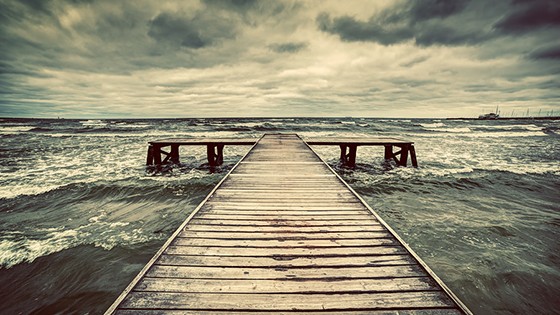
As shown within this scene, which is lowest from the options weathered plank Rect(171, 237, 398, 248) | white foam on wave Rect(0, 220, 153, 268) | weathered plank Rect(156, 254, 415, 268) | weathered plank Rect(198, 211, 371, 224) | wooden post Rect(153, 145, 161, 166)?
white foam on wave Rect(0, 220, 153, 268)

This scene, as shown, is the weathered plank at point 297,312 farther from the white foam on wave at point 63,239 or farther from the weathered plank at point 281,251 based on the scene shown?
the white foam on wave at point 63,239

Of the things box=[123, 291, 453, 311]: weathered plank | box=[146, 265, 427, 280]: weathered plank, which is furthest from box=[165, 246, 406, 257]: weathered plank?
box=[123, 291, 453, 311]: weathered plank

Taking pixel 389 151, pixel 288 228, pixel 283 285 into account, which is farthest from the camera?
pixel 389 151

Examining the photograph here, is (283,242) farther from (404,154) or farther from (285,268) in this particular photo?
(404,154)

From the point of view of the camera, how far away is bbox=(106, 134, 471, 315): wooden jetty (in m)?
2.12

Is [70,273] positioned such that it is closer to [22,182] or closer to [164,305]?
[164,305]

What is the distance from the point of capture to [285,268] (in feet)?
8.58

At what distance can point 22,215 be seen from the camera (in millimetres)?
6973

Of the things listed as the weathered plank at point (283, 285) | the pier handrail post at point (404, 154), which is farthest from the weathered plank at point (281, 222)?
the pier handrail post at point (404, 154)

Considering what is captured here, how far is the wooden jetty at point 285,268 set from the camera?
83.7 inches

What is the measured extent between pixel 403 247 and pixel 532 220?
6.65 m

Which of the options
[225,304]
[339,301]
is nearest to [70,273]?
[225,304]

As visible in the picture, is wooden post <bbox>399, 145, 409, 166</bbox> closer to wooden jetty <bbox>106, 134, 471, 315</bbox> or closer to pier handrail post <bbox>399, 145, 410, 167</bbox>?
pier handrail post <bbox>399, 145, 410, 167</bbox>

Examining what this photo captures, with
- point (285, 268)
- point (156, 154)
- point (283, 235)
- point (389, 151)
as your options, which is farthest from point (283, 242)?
point (389, 151)
